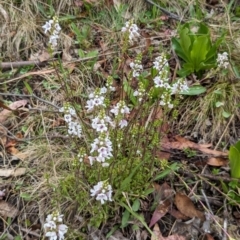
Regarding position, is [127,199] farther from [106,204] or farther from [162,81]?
[162,81]

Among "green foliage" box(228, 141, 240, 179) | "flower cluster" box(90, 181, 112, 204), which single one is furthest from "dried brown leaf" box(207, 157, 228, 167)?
"flower cluster" box(90, 181, 112, 204)

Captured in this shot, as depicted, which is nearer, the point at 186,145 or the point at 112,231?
the point at 112,231

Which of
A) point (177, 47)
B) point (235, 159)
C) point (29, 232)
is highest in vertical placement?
point (177, 47)

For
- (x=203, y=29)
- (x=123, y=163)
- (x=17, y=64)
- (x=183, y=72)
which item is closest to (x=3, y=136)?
(x=17, y=64)

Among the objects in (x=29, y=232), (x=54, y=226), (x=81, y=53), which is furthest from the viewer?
(x=81, y=53)

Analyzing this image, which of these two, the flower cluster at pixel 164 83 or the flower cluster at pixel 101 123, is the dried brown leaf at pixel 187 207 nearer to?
the flower cluster at pixel 164 83

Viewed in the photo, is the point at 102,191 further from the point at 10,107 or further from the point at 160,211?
the point at 10,107

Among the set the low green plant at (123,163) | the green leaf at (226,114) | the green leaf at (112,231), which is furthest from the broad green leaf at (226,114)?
the green leaf at (112,231)
